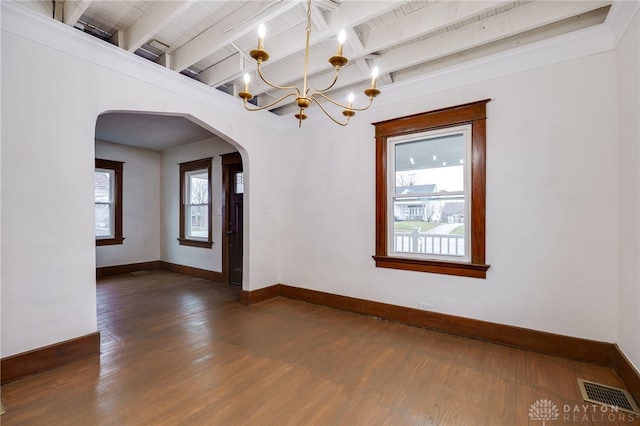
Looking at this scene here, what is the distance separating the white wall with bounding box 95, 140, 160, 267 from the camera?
238 inches

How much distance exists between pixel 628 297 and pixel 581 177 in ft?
3.31

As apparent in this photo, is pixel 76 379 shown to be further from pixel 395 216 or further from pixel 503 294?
pixel 503 294

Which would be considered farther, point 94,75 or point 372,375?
point 94,75

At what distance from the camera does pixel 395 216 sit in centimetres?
358

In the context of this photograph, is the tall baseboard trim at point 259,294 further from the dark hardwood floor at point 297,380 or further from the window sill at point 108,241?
the window sill at point 108,241

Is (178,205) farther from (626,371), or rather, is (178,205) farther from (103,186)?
(626,371)

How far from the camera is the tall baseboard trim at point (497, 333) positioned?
2.37 metres

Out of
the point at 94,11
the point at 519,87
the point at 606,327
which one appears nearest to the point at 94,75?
the point at 94,11

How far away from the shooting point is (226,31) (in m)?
2.61

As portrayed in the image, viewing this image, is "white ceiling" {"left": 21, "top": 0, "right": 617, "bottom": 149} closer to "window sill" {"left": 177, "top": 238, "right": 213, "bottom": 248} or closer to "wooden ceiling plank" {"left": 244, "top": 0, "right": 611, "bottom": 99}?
"wooden ceiling plank" {"left": 244, "top": 0, "right": 611, "bottom": 99}

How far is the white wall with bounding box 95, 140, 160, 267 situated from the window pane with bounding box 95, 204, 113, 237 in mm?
257

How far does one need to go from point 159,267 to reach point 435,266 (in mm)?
6137

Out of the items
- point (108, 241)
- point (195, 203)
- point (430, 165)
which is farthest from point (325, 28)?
point (108, 241)

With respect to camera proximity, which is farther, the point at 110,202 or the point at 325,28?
the point at 110,202
